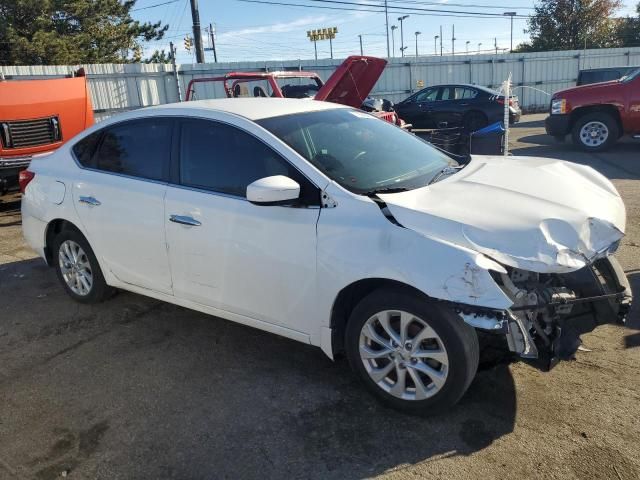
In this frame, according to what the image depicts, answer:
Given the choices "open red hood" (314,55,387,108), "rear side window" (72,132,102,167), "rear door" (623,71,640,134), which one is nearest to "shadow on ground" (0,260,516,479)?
"rear side window" (72,132,102,167)

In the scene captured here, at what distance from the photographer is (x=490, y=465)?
2572 mm

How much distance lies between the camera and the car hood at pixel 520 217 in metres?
2.64

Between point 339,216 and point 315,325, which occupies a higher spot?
point 339,216

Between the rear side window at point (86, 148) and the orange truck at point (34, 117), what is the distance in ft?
13.5

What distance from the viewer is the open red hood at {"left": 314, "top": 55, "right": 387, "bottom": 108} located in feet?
30.1

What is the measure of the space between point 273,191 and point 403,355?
112cm

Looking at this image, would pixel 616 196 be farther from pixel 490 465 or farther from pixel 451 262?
pixel 490 465

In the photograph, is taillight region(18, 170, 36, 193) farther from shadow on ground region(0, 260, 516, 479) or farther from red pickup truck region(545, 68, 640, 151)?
red pickup truck region(545, 68, 640, 151)

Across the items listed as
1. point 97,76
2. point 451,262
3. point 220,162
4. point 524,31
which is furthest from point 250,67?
point 524,31

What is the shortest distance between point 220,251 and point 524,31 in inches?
1754

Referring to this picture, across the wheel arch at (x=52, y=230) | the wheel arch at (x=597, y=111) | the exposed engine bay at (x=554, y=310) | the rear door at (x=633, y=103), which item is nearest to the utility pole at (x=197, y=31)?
the wheel arch at (x=597, y=111)

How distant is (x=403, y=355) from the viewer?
114 inches

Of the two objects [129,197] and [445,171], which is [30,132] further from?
[445,171]

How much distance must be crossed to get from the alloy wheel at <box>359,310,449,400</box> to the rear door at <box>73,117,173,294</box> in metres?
1.59
